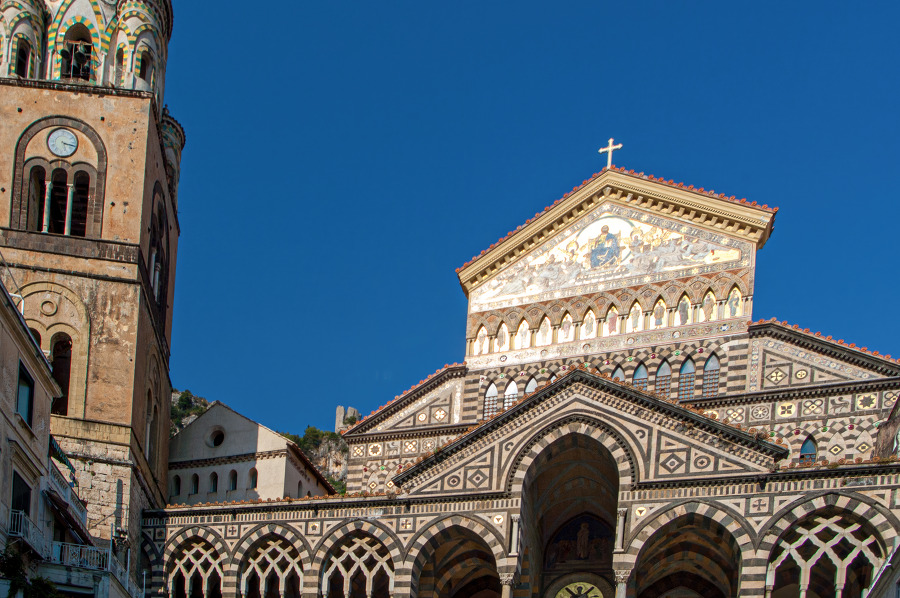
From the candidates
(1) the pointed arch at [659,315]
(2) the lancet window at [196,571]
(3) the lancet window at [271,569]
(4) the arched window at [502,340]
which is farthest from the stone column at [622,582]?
(4) the arched window at [502,340]

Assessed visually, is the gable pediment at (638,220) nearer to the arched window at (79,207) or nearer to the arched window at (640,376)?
the arched window at (640,376)

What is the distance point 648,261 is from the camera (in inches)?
1683

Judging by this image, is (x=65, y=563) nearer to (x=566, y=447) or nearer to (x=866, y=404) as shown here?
(x=566, y=447)

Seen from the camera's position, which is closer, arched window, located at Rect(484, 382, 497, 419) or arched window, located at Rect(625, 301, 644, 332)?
arched window, located at Rect(625, 301, 644, 332)

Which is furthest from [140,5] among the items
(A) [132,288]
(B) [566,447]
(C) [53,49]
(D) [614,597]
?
(D) [614,597]

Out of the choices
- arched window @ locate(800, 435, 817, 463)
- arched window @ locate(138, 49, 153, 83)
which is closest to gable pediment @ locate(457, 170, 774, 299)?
arched window @ locate(800, 435, 817, 463)

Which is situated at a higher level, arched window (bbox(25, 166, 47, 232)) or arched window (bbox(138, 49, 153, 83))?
arched window (bbox(138, 49, 153, 83))

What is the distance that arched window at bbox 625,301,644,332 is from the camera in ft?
138

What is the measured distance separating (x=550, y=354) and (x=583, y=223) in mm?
4466

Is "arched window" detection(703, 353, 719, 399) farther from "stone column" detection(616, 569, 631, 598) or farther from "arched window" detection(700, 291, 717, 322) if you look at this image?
"stone column" detection(616, 569, 631, 598)

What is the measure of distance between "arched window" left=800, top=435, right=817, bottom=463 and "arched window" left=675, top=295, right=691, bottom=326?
507 centimetres

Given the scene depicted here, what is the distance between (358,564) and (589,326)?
11029 millimetres

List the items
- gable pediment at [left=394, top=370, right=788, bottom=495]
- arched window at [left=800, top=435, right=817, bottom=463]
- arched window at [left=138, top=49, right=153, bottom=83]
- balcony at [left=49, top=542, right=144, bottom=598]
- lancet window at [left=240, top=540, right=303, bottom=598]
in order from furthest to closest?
arched window at [left=138, top=49, right=153, bottom=83]
arched window at [left=800, top=435, right=817, bottom=463]
lancet window at [left=240, top=540, right=303, bottom=598]
gable pediment at [left=394, top=370, right=788, bottom=495]
balcony at [left=49, top=542, right=144, bottom=598]

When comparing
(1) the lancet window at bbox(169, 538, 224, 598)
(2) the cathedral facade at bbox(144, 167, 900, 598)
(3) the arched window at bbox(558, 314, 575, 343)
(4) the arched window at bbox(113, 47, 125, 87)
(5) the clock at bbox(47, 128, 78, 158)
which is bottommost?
(1) the lancet window at bbox(169, 538, 224, 598)
